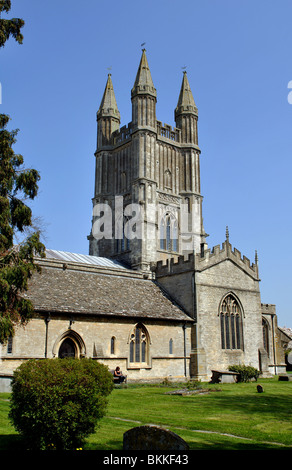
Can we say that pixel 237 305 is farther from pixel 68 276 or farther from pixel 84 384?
pixel 84 384

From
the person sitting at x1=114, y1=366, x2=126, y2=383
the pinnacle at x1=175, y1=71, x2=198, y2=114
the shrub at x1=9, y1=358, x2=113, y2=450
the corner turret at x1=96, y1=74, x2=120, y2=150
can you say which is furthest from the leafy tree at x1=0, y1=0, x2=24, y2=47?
the pinnacle at x1=175, y1=71, x2=198, y2=114

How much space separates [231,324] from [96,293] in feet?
37.7

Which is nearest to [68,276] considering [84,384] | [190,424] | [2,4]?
[2,4]

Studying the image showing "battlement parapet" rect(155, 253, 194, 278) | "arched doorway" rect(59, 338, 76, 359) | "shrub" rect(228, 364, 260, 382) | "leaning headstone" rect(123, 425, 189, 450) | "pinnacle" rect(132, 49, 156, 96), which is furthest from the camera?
"pinnacle" rect(132, 49, 156, 96)

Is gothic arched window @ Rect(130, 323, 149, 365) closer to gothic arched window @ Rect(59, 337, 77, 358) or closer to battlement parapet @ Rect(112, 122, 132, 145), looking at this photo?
gothic arched window @ Rect(59, 337, 77, 358)

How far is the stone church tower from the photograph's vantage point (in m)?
46.7

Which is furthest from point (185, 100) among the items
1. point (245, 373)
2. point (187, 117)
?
point (245, 373)

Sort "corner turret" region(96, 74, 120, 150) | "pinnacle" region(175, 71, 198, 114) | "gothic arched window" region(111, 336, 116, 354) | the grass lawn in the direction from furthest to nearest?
"pinnacle" region(175, 71, 198, 114) → "corner turret" region(96, 74, 120, 150) → "gothic arched window" region(111, 336, 116, 354) → the grass lawn

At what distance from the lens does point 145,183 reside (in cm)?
4703

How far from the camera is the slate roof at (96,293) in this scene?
25.9 meters

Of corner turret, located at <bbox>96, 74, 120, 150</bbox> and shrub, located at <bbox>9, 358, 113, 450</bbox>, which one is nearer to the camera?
shrub, located at <bbox>9, 358, 113, 450</bbox>

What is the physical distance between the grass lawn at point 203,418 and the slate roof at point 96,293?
6.03 meters

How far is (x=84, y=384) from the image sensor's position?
9.85 metres
